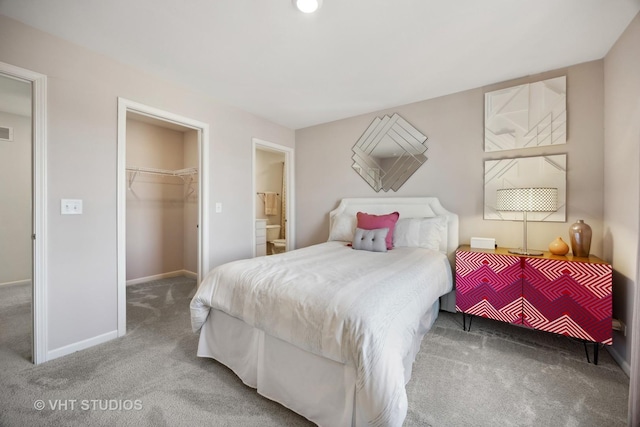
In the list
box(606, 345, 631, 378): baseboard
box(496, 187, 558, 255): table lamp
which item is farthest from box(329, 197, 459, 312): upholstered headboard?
box(606, 345, 631, 378): baseboard

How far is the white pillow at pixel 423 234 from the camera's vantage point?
2785 mm

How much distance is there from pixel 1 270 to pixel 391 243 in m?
4.94

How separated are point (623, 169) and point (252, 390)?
119 inches

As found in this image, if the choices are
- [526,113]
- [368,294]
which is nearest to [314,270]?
[368,294]

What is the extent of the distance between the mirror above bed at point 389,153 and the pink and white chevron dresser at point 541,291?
1.26 m

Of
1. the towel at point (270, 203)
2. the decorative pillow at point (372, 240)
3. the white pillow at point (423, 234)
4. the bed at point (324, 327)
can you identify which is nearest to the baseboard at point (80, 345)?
the bed at point (324, 327)

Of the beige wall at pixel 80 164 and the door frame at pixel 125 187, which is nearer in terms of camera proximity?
the beige wall at pixel 80 164

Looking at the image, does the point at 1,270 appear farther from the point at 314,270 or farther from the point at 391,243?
the point at 391,243

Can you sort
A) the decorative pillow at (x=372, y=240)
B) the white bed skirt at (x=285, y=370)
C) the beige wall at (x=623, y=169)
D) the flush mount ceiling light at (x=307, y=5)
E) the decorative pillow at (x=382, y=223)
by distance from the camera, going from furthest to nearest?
the decorative pillow at (x=382, y=223) → the decorative pillow at (x=372, y=240) → the beige wall at (x=623, y=169) → the flush mount ceiling light at (x=307, y=5) → the white bed skirt at (x=285, y=370)

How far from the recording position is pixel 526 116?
2555 mm

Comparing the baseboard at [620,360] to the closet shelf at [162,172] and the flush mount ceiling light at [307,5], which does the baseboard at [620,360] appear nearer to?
the flush mount ceiling light at [307,5]

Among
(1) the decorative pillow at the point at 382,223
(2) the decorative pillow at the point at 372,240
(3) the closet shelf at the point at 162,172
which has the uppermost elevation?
(3) the closet shelf at the point at 162,172

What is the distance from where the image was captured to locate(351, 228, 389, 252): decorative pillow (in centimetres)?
269

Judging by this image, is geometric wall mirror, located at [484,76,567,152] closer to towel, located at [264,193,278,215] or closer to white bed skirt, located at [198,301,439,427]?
white bed skirt, located at [198,301,439,427]
